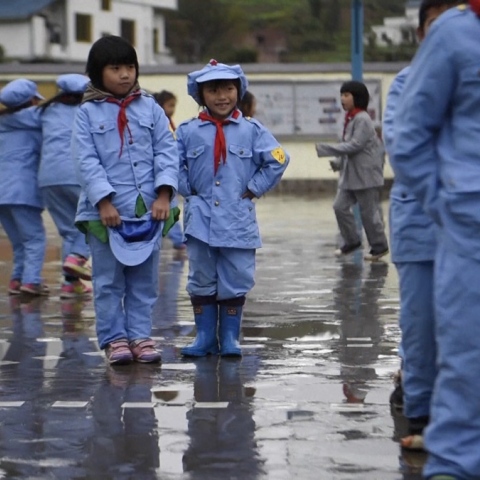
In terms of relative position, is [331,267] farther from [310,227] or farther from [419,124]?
[419,124]

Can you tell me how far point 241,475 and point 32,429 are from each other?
123cm

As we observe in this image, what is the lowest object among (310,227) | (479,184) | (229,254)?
(310,227)

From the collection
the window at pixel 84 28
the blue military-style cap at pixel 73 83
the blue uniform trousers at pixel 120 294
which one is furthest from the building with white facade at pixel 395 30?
the blue uniform trousers at pixel 120 294

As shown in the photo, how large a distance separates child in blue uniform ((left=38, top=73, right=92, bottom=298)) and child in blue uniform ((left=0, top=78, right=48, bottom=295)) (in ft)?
0.56

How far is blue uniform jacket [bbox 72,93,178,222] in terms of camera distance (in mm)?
7816

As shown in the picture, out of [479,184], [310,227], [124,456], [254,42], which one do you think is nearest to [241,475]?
[124,456]

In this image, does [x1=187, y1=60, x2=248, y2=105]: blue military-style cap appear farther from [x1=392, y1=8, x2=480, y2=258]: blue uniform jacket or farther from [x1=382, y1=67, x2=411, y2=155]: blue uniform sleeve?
[x1=392, y1=8, x2=480, y2=258]: blue uniform jacket

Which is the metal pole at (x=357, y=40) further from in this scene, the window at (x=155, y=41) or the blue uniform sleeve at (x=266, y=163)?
the window at (x=155, y=41)

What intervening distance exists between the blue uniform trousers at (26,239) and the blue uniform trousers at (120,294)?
3.43 meters

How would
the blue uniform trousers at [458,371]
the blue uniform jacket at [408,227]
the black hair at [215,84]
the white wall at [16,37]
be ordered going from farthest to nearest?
the white wall at [16,37], the black hair at [215,84], the blue uniform jacket at [408,227], the blue uniform trousers at [458,371]

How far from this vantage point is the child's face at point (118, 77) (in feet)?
25.8

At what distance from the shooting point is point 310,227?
18.5 m

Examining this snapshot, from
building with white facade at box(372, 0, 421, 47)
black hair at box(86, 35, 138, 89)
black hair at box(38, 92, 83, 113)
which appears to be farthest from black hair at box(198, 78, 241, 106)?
building with white facade at box(372, 0, 421, 47)

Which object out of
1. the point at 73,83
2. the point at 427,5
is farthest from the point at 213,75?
the point at 73,83
